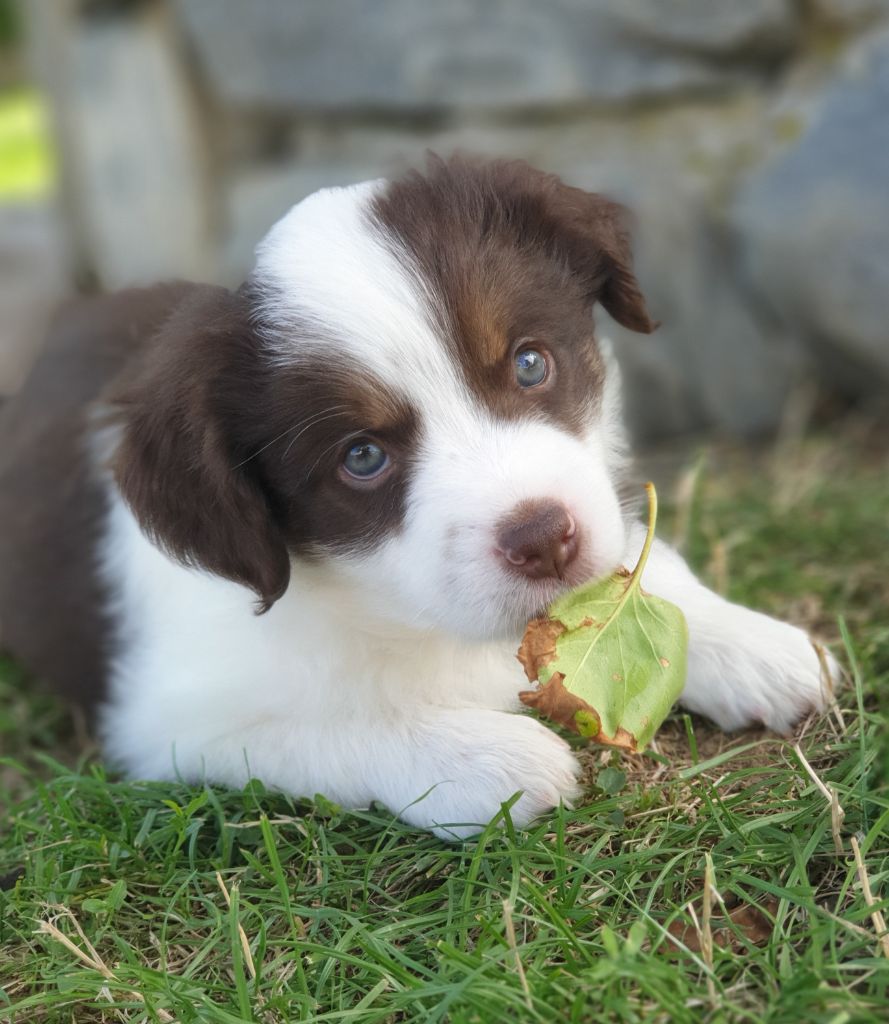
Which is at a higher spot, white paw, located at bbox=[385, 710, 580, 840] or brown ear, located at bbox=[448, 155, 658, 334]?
brown ear, located at bbox=[448, 155, 658, 334]

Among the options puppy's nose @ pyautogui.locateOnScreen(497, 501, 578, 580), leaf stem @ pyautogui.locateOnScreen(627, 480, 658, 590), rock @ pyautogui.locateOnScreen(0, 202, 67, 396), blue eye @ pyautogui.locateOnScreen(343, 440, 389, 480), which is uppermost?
blue eye @ pyautogui.locateOnScreen(343, 440, 389, 480)

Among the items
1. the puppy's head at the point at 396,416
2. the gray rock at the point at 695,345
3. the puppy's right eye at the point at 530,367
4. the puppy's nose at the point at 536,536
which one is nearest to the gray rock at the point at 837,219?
the gray rock at the point at 695,345

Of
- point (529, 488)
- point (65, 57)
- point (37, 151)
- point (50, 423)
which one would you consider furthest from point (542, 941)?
point (37, 151)

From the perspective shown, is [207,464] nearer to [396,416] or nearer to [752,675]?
[396,416]

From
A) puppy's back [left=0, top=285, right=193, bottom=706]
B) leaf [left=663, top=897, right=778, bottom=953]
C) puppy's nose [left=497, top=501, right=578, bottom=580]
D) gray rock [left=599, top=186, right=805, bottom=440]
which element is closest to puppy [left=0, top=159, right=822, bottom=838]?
puppy's nose [left=497, top=501, right=578, bottom=580]

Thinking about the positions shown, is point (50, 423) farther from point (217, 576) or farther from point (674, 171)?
point (674, 171)

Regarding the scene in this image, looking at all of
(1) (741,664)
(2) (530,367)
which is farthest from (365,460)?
(1) (741,664)

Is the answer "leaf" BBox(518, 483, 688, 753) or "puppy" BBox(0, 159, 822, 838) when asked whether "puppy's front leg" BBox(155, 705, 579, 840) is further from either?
"leaf" BBox(518, 483, 688, 753)
